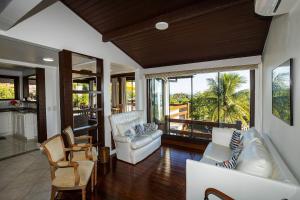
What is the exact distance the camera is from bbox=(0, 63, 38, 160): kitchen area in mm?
4594

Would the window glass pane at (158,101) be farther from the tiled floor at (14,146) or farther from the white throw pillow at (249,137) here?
the tiled floor at (14,146)

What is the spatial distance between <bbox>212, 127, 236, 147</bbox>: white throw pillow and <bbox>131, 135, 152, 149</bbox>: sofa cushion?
141 cm

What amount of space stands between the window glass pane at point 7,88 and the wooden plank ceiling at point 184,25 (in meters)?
4.21

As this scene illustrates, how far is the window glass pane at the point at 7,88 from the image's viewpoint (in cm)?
531

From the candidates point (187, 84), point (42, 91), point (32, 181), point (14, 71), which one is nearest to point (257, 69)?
point (187, 84)

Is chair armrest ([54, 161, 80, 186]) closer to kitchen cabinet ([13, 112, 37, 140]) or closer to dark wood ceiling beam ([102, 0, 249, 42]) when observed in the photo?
dark wood ceiling beam ([102, 0, 249, 42])

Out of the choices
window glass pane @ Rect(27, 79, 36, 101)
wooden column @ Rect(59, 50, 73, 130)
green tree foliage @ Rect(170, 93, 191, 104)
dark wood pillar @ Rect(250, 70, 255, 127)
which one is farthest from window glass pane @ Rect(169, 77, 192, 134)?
window glass pane @ Rect(27, 79, 36, 101)

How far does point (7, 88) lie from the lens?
5.44 meters

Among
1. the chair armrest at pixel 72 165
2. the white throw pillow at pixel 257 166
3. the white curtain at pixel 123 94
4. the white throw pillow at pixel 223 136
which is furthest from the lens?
the white curtain at pixel 123 94

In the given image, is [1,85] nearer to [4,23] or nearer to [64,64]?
[64,64]

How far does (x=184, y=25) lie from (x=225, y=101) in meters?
2.28

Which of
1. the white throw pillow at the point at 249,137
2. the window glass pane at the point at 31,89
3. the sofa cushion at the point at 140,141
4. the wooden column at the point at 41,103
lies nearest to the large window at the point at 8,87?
the window glass pane at the point at 31,89

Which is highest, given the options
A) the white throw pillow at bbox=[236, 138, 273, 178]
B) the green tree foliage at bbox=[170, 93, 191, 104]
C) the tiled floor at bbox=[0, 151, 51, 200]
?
the green tree foliage at bbox=[170, 93, 191, 104]

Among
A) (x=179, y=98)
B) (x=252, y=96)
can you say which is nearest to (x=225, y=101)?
(x=252, y=96)
